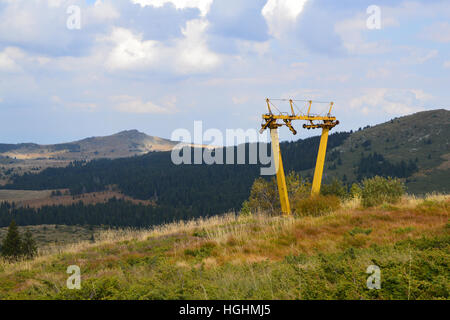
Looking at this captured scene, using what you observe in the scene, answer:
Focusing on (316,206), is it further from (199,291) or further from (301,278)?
(199,291)

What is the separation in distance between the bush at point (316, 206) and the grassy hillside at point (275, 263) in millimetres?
1060

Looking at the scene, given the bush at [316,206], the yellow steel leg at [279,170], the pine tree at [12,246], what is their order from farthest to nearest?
1. the pine tree at [12,246]
2. the yellow steel leg at [279,170]
3. the bush at [316,206]

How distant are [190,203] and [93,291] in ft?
614

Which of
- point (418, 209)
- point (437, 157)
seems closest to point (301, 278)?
point (418, 209)

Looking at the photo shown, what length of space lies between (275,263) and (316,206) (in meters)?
9.02

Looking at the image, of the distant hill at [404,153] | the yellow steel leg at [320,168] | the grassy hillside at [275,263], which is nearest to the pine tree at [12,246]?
the grassy hillside at [275,263]

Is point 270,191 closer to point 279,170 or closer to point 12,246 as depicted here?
point 279,170

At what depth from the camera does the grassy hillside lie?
16.8ft

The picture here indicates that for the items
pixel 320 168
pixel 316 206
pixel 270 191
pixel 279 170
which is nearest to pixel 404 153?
pixel 270 191

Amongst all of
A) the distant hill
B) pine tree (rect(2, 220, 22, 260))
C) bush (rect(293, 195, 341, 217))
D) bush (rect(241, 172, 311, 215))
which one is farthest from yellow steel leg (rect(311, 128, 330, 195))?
the distant hill

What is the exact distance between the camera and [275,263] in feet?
25.1

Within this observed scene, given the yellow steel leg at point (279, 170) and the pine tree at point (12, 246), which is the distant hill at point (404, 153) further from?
the pine tree at point (12, 246)

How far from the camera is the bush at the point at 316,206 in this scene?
1571 centimetres

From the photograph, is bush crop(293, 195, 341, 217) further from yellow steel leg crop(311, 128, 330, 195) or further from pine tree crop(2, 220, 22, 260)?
pine tree crop(2, 220, 22, 260)
